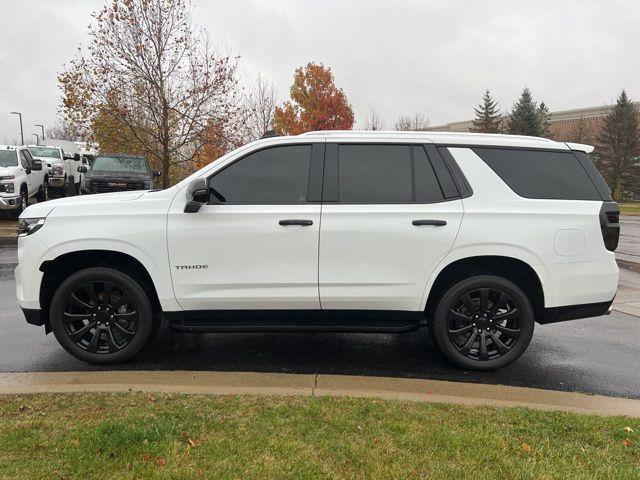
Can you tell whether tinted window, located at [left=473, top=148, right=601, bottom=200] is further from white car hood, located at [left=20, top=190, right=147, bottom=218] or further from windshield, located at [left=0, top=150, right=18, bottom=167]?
windshield, located at [left=0, top=150, right=18, bottom=167]

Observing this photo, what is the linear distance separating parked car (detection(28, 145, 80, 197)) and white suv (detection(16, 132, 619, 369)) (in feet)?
49.8

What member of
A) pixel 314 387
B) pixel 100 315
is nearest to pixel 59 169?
pixel 100 315

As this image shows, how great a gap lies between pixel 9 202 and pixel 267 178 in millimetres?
11355

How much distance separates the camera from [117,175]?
13688mm

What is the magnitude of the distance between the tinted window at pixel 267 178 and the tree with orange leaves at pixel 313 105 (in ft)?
73.2

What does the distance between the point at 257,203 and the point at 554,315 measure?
264 cm

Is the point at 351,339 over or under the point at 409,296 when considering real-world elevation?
under

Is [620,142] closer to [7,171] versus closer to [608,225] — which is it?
[7,171]

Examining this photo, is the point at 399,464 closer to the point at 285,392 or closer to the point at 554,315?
the point at 285,392

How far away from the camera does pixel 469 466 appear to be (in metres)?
2.60

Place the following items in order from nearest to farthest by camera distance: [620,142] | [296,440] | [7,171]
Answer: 1. [296,440]
2. [7,171]
3. [620,142]

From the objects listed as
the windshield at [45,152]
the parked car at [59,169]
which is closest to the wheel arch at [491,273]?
the parked car at [59,169]

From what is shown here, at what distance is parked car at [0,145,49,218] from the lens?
41.1 feet

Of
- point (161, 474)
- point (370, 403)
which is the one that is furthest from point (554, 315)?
point (161, 474)
